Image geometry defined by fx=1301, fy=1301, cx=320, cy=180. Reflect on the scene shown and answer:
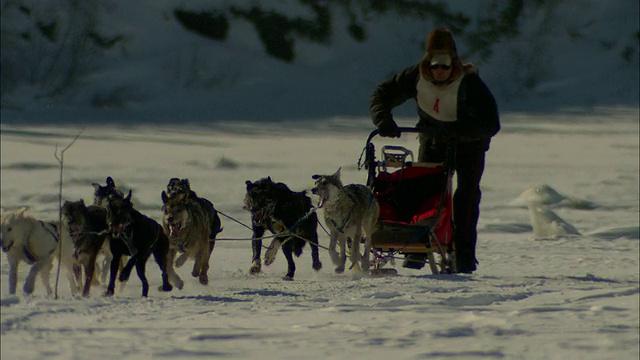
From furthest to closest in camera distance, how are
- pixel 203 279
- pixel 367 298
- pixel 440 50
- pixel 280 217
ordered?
pixel 280 217 < pixel 203 279 < pixel 440 50 < pixel 367 298

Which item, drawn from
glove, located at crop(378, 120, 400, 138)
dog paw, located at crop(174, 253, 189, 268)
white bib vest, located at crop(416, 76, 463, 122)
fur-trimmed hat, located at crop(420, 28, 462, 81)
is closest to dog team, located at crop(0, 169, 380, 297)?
dog paw, located at crop(174, 253, 189, 268)

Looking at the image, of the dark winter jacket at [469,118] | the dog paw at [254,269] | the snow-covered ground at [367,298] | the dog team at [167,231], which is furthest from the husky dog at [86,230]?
the dark winter jacket at [469,118]

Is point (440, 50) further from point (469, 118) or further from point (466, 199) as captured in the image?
point (466, 199)

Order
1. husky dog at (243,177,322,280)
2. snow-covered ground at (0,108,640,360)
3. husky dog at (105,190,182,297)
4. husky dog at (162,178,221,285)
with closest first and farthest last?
snow-covered ground at (0,108,640,360) → husky dog at (105,190,182,297) → husky dog at (162,178,221,285) → husky dog at (243,177,322,280)

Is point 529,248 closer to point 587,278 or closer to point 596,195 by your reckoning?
point 587,278

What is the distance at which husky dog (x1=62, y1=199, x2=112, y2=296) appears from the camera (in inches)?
215

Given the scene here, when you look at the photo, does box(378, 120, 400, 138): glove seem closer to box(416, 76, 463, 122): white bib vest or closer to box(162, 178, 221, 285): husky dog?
box(416, 76, 463, 122): white bib vest

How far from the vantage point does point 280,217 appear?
21.5 feet

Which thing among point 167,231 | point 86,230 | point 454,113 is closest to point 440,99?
point 454,113

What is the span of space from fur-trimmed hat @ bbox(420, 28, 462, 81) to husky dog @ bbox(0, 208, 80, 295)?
1.78 metres

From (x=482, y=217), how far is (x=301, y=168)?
4.25 meters

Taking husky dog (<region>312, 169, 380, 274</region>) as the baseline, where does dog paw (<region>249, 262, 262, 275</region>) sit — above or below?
below

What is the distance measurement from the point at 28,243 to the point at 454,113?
1.98 meters

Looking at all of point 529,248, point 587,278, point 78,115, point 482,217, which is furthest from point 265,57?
point 587,278
